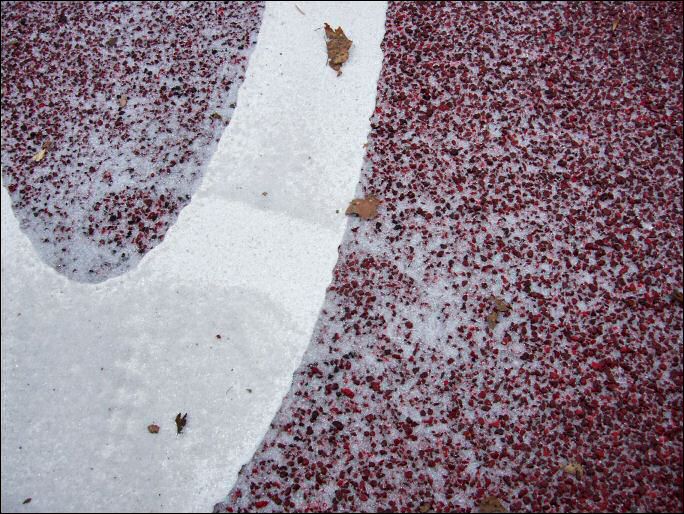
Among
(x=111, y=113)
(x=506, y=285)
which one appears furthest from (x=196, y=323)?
(x=506, y=285)

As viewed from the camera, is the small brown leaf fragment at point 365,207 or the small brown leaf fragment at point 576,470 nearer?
the small brown leaf fragment at point 576,470

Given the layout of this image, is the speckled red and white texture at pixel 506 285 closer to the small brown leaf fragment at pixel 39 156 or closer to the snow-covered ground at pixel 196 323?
the snow-covered ground at pixel 196 323

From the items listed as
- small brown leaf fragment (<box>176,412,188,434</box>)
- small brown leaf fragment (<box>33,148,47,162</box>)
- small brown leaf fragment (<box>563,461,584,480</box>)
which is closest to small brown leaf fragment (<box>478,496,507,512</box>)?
small brown leaf fragment (<box>563,461,584,480</box>)

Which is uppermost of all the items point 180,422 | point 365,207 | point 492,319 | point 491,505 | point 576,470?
point 365,207

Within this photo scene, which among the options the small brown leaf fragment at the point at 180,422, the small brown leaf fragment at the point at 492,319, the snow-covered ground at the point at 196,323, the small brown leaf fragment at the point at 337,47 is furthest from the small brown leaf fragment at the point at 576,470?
the small brown leaf fragment at the point at 337,47

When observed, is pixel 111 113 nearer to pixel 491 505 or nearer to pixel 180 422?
pixel 180 422

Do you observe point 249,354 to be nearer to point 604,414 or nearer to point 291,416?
point 291,416
